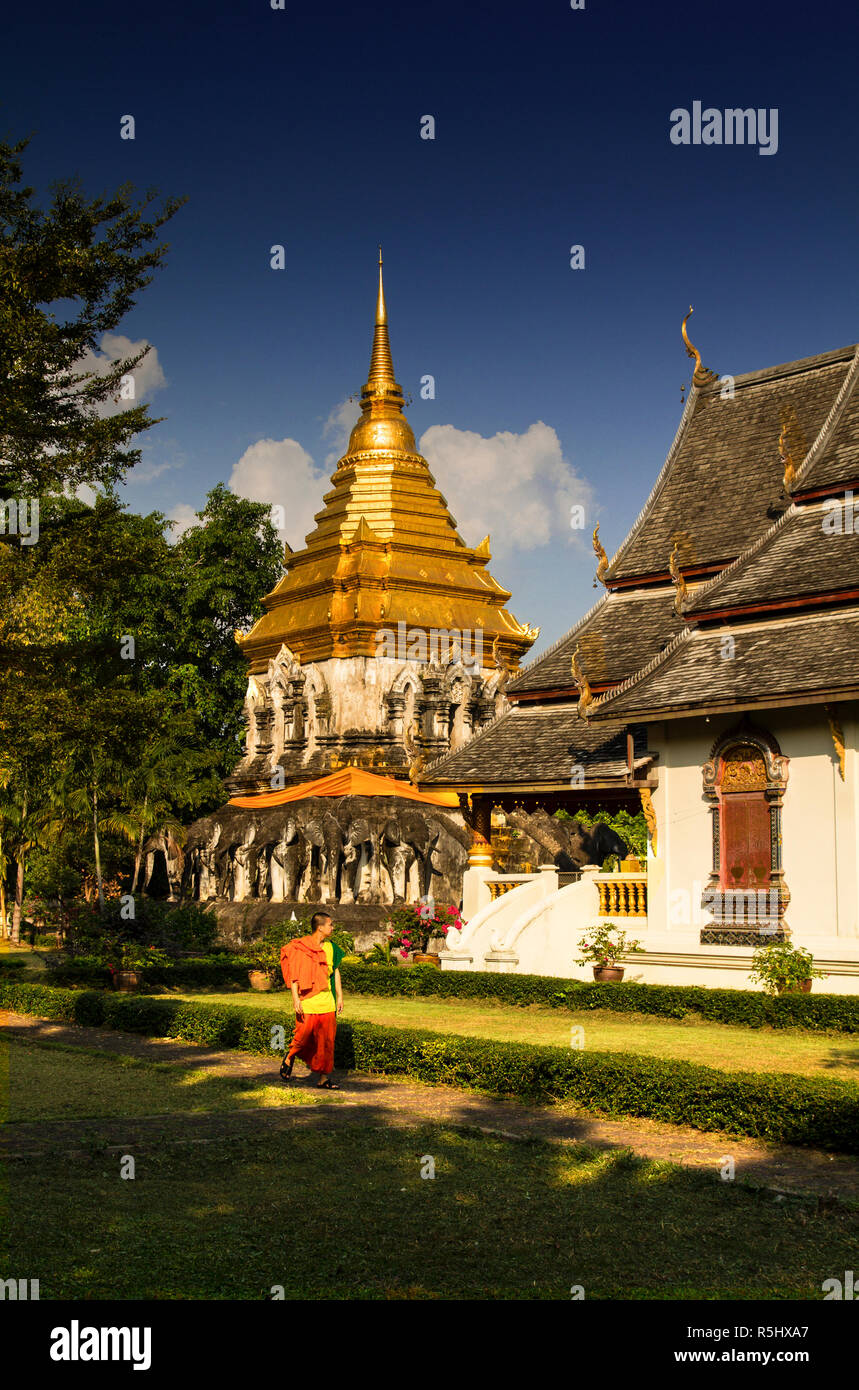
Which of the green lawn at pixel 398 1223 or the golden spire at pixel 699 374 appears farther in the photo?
the golden spire at pixel 699 374

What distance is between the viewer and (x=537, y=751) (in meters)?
23.3

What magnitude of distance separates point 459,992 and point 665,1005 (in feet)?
13.5

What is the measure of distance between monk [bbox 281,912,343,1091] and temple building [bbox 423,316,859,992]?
24.0 ft

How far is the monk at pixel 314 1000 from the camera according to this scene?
42.9 ft

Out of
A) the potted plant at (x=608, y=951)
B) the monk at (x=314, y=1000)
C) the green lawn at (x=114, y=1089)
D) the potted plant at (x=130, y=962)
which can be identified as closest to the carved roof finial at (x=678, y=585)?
the potted plant at (x=608, y=951)

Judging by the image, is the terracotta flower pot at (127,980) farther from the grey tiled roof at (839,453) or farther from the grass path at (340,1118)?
the grey tiled roof at (839,453)

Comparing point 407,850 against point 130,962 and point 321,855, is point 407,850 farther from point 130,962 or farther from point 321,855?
point 130,962

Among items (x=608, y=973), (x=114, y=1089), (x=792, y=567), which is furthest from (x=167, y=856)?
(x=114, y=1089)

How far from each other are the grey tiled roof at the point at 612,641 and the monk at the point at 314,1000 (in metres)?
10.4

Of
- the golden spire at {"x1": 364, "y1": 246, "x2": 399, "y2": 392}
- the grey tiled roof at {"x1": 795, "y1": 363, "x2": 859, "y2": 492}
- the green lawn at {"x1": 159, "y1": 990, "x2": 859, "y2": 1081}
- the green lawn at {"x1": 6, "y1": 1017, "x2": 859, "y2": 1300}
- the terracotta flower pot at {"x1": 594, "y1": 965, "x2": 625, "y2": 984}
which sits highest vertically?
the golden spire at {"x1": 364, "y1": 246, "x2": 399, "y2": 392}

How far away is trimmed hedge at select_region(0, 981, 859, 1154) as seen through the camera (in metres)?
10.3

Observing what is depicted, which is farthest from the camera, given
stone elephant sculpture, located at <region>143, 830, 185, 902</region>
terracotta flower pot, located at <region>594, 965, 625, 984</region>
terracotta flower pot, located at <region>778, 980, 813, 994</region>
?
stone elephant sculpture, located at <region>143, 830, 185, 902</region>

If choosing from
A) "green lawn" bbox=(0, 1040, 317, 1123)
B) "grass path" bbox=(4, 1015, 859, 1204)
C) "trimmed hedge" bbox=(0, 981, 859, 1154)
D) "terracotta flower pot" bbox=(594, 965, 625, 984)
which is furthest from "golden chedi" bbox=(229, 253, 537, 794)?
"grass path" bbox=(4, 1015, 859, 1204)

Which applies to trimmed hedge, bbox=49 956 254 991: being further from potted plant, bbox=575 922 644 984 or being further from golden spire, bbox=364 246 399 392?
golden spire, bbox=364 246 399 392
